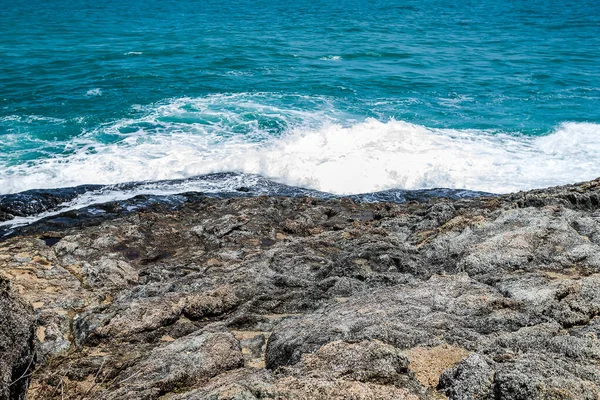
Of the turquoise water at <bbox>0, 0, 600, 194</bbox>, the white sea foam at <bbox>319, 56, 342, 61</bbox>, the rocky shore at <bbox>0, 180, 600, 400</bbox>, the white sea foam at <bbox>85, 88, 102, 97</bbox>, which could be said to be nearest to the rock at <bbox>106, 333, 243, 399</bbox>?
the rocky shore at <bbox>0, 180, 600, 400</bbox>

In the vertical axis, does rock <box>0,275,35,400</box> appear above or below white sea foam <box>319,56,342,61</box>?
above

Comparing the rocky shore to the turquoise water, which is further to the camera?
the turquoise water

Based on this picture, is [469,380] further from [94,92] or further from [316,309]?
[94,92]

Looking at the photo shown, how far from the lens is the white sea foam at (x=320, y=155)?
1739cm

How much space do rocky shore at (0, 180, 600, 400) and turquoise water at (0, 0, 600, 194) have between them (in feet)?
23.4

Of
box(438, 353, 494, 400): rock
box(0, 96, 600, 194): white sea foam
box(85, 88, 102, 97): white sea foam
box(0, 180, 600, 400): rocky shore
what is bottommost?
box(0, 96, 600, 194): white sea foam

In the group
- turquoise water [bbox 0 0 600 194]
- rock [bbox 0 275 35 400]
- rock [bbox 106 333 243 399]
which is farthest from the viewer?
turquoise water [bbox 0 0 600 194]

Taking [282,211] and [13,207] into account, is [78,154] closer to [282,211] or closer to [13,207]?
[13,207]

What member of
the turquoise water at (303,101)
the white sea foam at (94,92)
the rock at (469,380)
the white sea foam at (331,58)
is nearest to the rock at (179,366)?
the rock at (469,380)

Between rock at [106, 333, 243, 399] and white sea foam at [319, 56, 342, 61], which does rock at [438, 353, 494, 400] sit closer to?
rock at [106, 333, 243, 399]

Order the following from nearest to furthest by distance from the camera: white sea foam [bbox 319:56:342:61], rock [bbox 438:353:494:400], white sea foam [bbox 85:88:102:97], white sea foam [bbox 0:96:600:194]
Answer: rock [bbox 438:353:494:400]
white sea foam [bbox 0:96:600:194]
white sea foam [bbox 85:88:102:97]
white sea foam [bbox 319:56:342:61]

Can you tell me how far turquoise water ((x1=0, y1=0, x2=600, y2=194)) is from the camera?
18281mm

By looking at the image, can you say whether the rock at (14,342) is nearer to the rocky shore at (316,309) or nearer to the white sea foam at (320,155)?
the rocky shore at (316,309)

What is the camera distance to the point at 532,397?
3.77m
